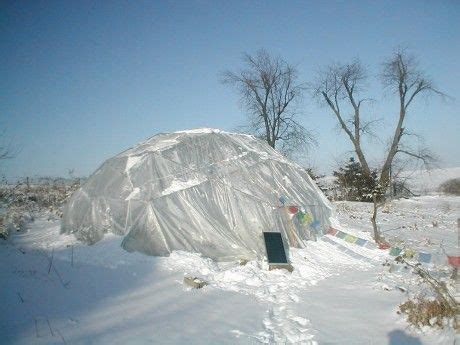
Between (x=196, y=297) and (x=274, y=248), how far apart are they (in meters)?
2.55

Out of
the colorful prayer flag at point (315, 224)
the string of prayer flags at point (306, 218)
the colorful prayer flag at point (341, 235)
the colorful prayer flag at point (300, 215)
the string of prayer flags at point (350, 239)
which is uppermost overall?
the colorful prayer flag at point (300, 215)

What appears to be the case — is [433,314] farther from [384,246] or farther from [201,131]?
[201,131]

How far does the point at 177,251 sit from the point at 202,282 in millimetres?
1669

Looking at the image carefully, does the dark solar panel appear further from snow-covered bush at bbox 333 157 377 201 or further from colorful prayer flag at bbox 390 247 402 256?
snow-covered bush at bbox 333 157 377 201

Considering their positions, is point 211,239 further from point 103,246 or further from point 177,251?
point 103,246

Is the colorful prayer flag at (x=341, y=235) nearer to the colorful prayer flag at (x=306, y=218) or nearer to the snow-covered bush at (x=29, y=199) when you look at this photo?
the colorful prayer flag at (x=306, y=218)

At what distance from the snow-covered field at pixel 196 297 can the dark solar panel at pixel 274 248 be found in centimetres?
29

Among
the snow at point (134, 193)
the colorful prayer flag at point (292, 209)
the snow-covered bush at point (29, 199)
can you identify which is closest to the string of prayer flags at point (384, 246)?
the colorful prayer flag at point (292, 209)

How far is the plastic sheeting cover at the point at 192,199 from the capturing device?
8.01 m

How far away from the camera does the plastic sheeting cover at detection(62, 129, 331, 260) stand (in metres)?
8.01

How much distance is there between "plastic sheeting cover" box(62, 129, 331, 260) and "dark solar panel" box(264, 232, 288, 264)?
0.92 feet

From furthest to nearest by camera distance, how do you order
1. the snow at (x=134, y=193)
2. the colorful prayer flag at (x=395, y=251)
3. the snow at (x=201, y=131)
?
the snow at (x=201, y=131) → the colorful prayer flag at (x=395, y=251) → the snow at (x=134, y=193)

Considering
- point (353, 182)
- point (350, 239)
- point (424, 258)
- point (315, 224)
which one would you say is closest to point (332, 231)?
point (315, 224)

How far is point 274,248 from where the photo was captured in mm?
7762
